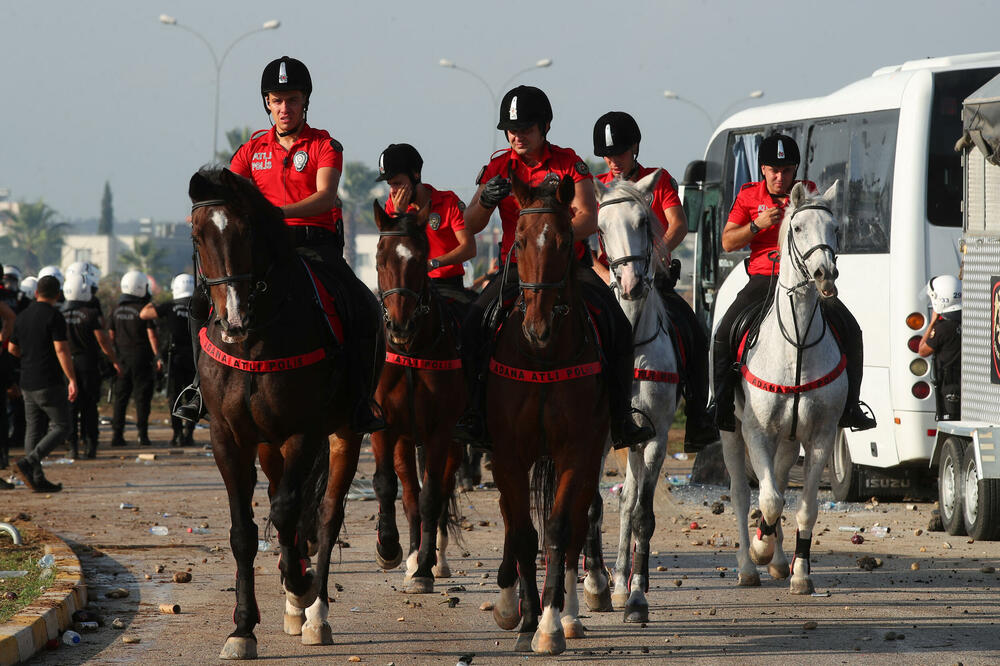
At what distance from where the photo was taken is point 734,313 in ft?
36.8

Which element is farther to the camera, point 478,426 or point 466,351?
point 466,351

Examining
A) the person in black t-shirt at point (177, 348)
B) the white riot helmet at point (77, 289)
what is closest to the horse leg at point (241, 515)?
the white riot helmet at point (77, 289)

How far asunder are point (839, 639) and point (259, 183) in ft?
14.1

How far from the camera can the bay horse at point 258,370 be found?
24.4 ft

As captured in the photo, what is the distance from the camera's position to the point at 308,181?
8.83 metres

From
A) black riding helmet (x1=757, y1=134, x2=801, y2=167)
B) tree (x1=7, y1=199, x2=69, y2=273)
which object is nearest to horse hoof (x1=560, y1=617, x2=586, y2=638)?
black riding helmet (x1=757, y1=134, x2=801, y2=167)

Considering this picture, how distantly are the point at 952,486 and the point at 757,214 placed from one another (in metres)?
4.60

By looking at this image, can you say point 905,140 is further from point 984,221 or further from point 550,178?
point 550,178

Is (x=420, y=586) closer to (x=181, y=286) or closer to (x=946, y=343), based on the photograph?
(x=946, y=343)

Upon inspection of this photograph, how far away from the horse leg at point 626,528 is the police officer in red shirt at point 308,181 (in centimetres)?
195

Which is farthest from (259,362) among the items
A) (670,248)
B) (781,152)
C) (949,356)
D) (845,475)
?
(845,475)

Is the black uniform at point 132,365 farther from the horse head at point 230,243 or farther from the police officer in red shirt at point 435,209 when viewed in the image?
the horse head at point 230,243

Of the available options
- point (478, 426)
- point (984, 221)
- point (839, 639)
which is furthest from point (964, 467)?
point (478, 426)

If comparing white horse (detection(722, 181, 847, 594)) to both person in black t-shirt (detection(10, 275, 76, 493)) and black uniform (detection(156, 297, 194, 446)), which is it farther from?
black uniform (detection(156, 297, 194, 446))
